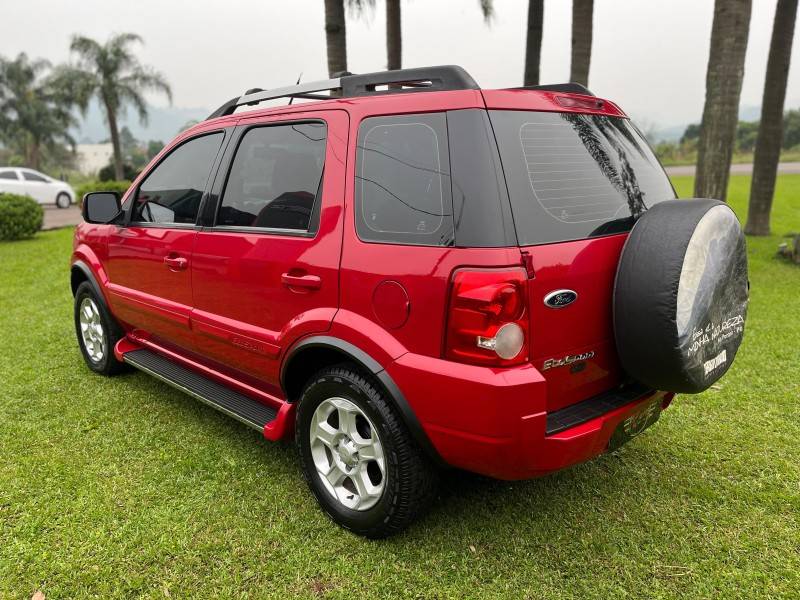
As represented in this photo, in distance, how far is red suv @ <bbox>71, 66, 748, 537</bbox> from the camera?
81.9 inches

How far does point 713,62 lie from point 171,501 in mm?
7197

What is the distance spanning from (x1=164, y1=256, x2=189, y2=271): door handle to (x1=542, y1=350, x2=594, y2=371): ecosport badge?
6.98 feet

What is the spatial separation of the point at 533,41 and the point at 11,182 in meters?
18.1

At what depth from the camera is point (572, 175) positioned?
2373 millimetres

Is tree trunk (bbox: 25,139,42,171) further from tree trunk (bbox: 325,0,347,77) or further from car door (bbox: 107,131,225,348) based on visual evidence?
car door (bbox: 107,131,225,348)

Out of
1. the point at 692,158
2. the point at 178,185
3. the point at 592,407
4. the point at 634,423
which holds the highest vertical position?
the point at 178,185

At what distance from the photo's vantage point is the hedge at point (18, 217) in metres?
11.6

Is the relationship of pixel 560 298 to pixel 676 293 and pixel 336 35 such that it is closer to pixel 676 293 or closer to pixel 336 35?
pixel 676 293

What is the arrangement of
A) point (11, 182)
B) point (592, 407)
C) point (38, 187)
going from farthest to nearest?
point (38, 187), point (11, 182), point (592, 407)

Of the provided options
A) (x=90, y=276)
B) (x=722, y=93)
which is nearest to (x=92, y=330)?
(x=90, y=276)

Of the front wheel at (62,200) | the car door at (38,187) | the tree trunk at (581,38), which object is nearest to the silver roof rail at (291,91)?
the tree trunk at (581,38)

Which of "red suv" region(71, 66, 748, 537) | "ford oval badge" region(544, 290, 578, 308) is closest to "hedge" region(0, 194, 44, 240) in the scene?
"red suv" region(71, 66, 748, 537)

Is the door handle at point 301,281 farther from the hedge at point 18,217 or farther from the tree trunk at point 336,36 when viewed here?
the hedge at point 18,217

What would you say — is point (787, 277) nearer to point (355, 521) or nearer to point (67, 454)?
point (355, 521)
